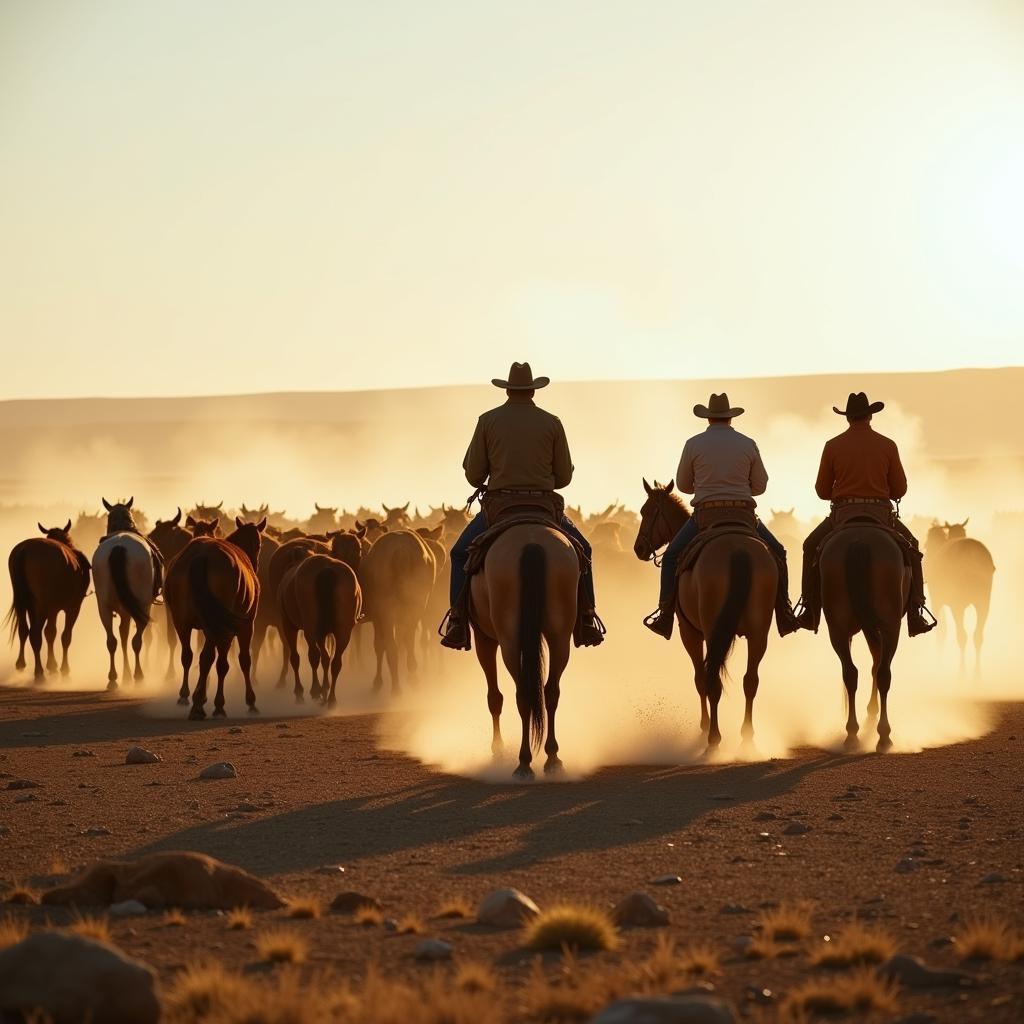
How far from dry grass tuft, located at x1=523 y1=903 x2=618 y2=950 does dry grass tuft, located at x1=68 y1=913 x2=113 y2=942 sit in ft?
5.87

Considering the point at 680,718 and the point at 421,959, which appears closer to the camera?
the point at 421,959

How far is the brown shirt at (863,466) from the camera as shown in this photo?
54.5 ft

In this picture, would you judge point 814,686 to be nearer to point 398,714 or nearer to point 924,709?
point 924,709

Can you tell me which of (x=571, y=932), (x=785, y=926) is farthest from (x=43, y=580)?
(x=785, y=926)

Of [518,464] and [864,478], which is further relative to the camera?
[864,478]

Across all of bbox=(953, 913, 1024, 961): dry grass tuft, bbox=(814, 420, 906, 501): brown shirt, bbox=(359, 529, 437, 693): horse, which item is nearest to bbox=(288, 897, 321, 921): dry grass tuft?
bbox=(953, 913, 1024, 961): dry grass tuft

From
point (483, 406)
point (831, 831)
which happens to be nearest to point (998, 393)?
point (483, 406)

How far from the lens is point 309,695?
24.4 metres

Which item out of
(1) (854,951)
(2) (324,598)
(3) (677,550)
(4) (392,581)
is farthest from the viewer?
(4) (392,581)

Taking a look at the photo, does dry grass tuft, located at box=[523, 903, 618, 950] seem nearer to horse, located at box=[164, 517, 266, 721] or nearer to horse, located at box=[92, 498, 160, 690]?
horse, located at box=[164, 517, 266, 721]

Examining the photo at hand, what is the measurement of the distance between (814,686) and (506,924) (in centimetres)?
1570

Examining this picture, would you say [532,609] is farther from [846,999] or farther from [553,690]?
[846,999]

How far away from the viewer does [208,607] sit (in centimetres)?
2003

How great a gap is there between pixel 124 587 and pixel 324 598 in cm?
308
